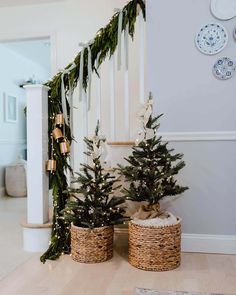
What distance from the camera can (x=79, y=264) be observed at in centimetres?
229

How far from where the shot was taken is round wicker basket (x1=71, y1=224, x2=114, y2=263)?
2.28 meters

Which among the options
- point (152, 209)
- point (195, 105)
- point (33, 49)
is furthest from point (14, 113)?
point (152, 209)

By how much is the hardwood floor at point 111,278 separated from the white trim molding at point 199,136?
2.98 feet

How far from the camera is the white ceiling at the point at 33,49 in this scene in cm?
564

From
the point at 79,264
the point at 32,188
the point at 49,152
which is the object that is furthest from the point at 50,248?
the point at 49,152

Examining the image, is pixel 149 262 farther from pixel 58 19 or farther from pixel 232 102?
pixel 58 19

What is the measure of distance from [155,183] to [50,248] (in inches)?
37.2

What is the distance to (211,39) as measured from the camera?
2.54 meters

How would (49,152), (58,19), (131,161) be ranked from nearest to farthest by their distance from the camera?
(131,161) → (49,152) → (58,19)

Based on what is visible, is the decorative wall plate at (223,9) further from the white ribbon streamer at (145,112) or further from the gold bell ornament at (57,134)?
the gold bell ornament at (57,134)

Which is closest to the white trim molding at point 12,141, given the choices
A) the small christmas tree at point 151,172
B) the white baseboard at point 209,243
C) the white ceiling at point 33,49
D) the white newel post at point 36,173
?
the white ceiling at point 33,49

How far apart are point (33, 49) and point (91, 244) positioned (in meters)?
4.66

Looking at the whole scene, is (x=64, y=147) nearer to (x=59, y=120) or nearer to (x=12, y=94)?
(x=59, y=120)

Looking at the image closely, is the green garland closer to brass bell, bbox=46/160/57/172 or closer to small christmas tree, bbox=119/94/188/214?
brass bell, bbox=46/160/57/172
